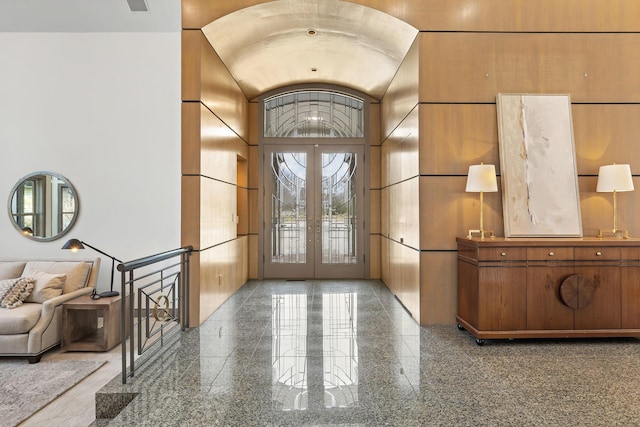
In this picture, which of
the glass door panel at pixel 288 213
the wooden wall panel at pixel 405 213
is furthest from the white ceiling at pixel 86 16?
the wooden wall panel at pixel 405 213

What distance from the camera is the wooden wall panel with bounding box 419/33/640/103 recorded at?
175 inches

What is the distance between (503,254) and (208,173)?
3362mm

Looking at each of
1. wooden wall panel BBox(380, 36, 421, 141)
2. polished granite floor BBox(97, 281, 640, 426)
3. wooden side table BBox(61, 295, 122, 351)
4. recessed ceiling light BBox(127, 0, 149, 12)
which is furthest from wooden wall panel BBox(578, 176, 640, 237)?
recessed ceiling light BBox(127, 0, 149, 12)

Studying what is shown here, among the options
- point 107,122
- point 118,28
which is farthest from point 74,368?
point 118,28

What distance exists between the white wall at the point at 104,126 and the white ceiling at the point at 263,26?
155 millimetres

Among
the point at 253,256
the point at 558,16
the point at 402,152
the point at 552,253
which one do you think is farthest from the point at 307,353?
the point at 558,16

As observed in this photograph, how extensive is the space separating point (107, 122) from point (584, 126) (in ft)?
18.4

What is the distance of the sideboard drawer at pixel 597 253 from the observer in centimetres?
381

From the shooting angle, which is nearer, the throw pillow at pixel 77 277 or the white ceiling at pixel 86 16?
the throw pillow at pixel 77 277

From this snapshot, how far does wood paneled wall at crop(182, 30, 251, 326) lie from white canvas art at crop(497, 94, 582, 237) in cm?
335

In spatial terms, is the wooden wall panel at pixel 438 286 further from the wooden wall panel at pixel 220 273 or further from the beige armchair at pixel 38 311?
the beige armchair at pixel 38 311

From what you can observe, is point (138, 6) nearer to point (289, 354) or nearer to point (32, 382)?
point (32, 382)

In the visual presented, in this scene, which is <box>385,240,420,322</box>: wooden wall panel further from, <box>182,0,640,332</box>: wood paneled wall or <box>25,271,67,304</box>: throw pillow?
<box>25,271,67,304</box>: throw pillow

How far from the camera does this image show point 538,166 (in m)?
4.32
